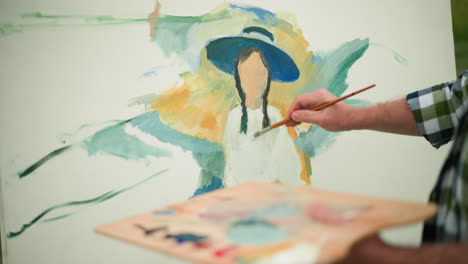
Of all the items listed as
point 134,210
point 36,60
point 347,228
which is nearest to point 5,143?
point 36,60

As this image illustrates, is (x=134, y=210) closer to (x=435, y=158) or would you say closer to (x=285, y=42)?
(x=285, y=42)

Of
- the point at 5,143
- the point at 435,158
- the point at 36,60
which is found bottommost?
the point at 435,158

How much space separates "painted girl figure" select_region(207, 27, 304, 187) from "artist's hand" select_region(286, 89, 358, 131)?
0.08 metres

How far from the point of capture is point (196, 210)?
1.98ft

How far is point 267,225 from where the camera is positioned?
0.52 m

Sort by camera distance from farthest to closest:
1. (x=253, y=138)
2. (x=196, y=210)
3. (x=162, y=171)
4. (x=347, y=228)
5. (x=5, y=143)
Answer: (x=253, y=138) → (x=162, y=171) → (x=5, y=143) → (x=196, y=210) → (x=347, y=228)

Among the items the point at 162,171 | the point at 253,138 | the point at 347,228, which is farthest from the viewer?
the point at 253,138

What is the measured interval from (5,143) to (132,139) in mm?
241

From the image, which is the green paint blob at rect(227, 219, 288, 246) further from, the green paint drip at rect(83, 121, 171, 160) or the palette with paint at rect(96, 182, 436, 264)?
the green paint drip at rect(83, 121, 171, 160)

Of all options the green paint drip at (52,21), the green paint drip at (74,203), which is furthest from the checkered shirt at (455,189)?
the green paint drip at (52,21)

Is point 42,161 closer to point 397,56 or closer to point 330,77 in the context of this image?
point 330,77

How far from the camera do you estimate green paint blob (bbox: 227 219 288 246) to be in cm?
48

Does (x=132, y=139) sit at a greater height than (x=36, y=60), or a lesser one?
lesser

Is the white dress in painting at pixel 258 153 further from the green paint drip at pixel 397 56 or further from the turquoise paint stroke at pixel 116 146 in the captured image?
the green paint drip at pixel 397 56
